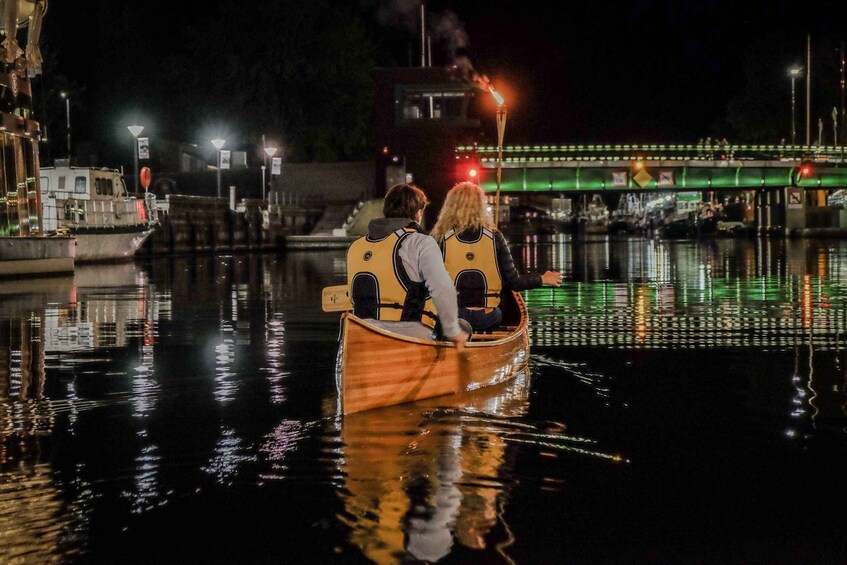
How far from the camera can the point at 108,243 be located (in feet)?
146

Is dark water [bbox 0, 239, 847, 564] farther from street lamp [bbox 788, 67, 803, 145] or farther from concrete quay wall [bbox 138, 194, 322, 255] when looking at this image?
street lamp [bbox 788, 67, 803, 145]

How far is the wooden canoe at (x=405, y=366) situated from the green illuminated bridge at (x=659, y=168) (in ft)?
213

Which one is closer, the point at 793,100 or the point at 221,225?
the point at 221,225

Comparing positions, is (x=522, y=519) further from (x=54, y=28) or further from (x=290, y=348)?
(x=54, y=28)

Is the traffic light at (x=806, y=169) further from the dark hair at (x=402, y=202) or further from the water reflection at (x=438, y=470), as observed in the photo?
the dark hair at (x=402, y=202)

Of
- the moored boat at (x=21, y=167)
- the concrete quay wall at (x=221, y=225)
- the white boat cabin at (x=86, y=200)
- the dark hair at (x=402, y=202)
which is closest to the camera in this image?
the dark hair at (x=402, y=202)

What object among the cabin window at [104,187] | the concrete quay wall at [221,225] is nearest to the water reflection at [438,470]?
the cabin window at [104,187]

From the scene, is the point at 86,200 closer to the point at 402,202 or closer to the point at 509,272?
the point at 509,272

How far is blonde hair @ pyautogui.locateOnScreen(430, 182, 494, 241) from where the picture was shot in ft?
36.1

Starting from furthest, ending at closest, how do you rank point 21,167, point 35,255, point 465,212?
point 35,255, point 21,167, point 465,212

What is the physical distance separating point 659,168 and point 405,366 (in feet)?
246

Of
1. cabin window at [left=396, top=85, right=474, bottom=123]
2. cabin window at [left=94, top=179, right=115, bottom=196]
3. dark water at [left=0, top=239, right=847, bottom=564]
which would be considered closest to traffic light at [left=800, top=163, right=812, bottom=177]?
cabin window at [left=396, top=85, right=474, bottom=123]

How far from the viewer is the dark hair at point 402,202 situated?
915 centimetres

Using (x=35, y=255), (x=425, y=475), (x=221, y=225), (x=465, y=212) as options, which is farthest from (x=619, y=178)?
(x=425, y=475)
